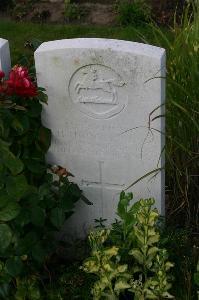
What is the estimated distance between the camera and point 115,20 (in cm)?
640

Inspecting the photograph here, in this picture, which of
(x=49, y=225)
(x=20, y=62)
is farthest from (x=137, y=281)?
(x=20, y=62)

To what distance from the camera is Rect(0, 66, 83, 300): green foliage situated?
10.6 ft

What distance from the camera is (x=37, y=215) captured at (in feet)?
10.8

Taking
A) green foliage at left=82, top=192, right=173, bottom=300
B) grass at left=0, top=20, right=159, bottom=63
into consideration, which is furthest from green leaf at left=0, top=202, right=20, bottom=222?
grass at left=0, top=20, right=159, bottom=63

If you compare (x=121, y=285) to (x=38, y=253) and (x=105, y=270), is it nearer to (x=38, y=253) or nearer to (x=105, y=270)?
(x=105, y=270)

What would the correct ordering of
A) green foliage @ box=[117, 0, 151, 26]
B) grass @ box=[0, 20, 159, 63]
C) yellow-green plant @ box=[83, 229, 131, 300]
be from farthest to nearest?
green foliage @ box=[117, 0, 151, 26]
grass @ box=[0, 20, 159, 63]
yellow-green plant @ box=[83, 229, 131, 300]

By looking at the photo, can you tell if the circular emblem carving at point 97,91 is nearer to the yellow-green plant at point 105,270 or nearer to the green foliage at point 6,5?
the yellow-green plant at point 105,270

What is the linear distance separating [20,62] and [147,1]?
305 cm

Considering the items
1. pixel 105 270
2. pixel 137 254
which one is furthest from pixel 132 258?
pixel 105 270

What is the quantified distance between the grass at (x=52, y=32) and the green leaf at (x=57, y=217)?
2834mm

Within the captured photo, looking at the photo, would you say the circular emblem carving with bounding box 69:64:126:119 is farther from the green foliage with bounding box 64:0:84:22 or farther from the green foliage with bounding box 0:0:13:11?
the green foliage with bounding box 0:0:13:11

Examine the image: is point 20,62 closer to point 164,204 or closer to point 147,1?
point 164,204

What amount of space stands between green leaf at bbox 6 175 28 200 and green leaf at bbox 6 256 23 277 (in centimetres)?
28

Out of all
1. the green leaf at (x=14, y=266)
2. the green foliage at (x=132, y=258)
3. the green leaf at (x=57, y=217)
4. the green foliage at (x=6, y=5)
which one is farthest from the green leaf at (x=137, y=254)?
the green foliage at (x=6, y=5)
